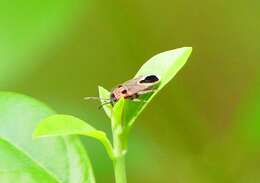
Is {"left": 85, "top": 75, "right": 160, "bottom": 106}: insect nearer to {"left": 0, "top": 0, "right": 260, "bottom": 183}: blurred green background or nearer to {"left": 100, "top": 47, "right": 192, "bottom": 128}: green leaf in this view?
{"left": 100, "top": 47, "right": 192, "bottom": 128}: green leaf

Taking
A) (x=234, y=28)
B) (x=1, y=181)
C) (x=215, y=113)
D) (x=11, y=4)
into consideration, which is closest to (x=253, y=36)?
(x=234, y=28)

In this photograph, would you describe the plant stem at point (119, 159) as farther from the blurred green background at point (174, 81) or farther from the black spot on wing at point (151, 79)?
the blurred green background at point (174, 81)

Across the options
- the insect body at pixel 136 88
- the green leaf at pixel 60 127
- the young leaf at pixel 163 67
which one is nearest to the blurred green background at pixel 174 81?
the insect body at pixel 136 88

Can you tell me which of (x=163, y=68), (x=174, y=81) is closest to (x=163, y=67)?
(x=163, y=68)

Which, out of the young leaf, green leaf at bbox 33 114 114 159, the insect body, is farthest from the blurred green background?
green leaf at bbox 33 114 114 159

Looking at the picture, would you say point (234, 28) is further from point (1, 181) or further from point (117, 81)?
point (1, 181)

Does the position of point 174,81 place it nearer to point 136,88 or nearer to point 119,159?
point 136,88
